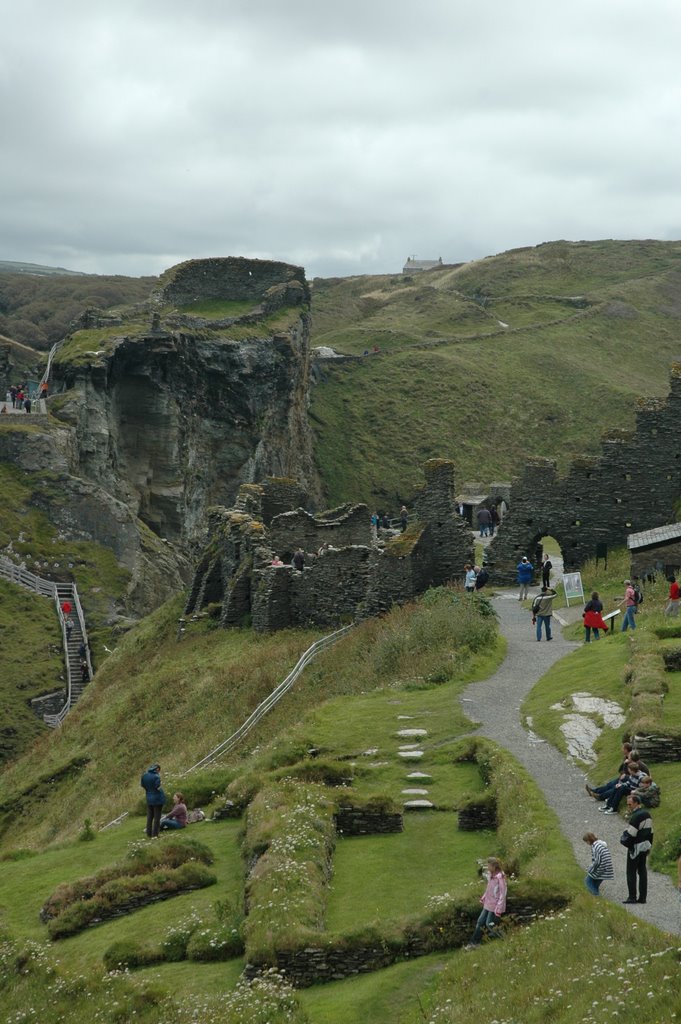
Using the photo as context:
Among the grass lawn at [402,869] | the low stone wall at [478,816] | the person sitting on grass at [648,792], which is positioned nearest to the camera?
the grass lawn at [402,869]

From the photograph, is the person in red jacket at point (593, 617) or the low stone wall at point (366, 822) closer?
the low stone wall at point (366, 822)

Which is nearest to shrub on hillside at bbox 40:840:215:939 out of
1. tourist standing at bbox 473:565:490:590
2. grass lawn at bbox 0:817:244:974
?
grass lawn at bbox 0:817:244:974

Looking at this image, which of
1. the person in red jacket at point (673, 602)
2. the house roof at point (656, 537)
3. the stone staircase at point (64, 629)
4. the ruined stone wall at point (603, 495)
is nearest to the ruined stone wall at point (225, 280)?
the stone staircase at point (64, 629)

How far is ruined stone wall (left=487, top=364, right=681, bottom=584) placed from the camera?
3956 centimetres

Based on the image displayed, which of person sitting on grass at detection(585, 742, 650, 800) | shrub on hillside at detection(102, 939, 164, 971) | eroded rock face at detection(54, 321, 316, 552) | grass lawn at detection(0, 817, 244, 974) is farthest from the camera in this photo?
eroded rock face at detection(54, 321, 316, 552)

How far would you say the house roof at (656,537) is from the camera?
3300cm

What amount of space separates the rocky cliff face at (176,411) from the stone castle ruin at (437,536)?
34863 millimetres

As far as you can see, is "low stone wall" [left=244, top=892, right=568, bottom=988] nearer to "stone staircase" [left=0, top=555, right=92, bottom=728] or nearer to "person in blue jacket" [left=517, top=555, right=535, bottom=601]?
"person in blue jacket" [left=517, top=555, right=535, bottom=601]

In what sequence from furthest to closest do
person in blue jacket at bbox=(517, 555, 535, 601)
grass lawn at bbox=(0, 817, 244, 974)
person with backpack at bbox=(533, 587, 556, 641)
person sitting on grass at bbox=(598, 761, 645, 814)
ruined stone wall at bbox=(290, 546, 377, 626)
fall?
1. person in blue jacket at bbox=(517, 555, 535, 601)
2. ruined stone wall at bbox=(290, 546, 377, 626)
3. person with backpack at bbox=(533, 587, 556, 641)
4. person sitting on grass at bbox=(598, 761, 645, 814)
5. grass lawn at bbox=(0, 817, 244, 974)

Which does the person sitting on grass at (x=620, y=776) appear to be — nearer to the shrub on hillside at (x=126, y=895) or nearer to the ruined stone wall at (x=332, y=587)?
the shrub on hillside at (x=126, y=895)

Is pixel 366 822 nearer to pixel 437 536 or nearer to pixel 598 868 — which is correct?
pixel 598 868

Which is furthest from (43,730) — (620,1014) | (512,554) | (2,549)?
(620,1014)

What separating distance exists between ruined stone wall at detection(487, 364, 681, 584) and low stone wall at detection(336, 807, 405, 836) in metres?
22.0

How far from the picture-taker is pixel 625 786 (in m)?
17.7
